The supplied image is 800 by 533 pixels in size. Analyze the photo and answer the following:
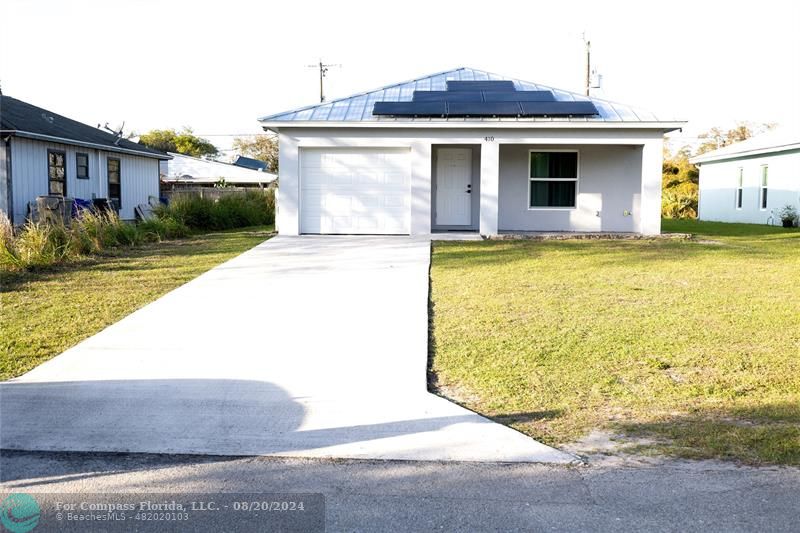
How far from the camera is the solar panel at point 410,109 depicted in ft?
59.6

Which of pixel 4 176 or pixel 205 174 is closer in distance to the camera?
pixel 4 176

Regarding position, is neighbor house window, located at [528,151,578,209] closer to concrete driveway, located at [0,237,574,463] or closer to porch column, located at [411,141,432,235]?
porch column, located at [411,141,432,235]

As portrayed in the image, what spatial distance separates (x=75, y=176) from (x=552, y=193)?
1491 centimetres

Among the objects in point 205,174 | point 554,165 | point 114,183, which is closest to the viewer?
point 554,165

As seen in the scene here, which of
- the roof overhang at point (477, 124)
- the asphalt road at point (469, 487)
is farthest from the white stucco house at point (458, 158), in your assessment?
the asphalt road at point (469, 487)

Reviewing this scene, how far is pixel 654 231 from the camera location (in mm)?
18750

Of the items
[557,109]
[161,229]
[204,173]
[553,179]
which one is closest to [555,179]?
[553,179]

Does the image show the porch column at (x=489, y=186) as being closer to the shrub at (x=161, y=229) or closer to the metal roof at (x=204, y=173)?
the shrub at (x=161, y=229)

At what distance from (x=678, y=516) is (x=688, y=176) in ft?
131

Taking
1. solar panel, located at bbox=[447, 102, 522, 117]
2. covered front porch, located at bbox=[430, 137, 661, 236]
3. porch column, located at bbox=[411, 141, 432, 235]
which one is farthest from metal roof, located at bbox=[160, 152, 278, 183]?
solar panel, located at bbox=[447, 102, 522, 117]

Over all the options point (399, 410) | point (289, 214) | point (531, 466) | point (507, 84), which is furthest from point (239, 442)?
point (507, 84)

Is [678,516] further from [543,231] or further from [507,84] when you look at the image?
[507,84]

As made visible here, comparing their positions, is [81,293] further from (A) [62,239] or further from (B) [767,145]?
(B) [767,145]

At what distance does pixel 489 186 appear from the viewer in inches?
727
